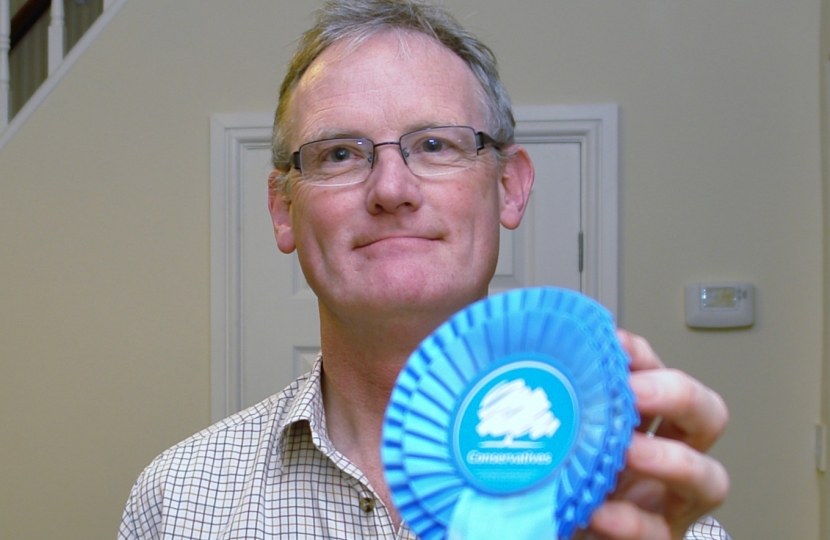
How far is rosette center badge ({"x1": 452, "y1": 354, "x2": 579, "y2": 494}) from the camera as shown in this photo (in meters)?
0.51

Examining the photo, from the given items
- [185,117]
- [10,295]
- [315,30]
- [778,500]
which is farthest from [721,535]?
[10,295]

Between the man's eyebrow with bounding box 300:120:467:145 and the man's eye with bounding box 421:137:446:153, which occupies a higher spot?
the man's eyebrow with bounding box 300:120:467:145

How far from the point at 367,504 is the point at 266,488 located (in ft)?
0.46

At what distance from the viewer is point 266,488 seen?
3.07 ft

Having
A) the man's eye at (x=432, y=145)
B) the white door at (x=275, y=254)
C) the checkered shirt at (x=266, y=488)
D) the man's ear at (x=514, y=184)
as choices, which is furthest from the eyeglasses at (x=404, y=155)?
the white door at (x=275, y=254)

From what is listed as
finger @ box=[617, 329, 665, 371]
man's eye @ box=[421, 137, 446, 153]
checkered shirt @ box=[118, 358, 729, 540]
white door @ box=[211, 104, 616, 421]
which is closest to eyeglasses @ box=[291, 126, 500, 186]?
man's eye @ box=[421, 137, 446, 153]

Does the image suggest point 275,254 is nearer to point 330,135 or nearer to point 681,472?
point 330,135

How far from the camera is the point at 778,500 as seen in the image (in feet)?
7.10

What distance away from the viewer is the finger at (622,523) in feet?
1.63

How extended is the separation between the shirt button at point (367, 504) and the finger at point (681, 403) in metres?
0.43

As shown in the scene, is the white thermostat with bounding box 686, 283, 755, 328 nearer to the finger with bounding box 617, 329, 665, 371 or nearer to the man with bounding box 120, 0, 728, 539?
the man with bounding box 120, 0, 728, 539

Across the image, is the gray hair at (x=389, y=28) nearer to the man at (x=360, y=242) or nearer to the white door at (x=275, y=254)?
the man at (x=360, y=242)

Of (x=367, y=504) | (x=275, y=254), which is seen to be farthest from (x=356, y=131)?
(x=275, y=254)

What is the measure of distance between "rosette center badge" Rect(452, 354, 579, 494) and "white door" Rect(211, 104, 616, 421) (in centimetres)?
176
